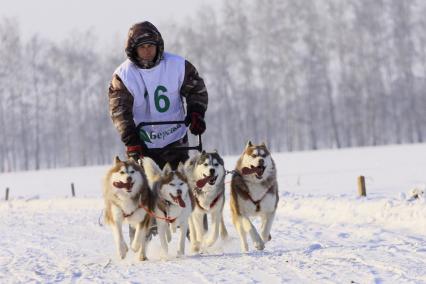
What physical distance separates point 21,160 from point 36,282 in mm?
44257

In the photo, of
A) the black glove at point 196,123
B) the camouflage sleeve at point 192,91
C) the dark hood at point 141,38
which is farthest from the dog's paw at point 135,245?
the dark hood at point 141,38

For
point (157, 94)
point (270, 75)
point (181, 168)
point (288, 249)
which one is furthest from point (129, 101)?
point (270, 75)

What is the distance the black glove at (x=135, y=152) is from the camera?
5262mm

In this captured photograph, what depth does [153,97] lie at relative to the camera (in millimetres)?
5469

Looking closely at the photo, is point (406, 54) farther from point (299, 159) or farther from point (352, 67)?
point (299, 159)

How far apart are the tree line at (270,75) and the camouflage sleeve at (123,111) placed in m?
30.6

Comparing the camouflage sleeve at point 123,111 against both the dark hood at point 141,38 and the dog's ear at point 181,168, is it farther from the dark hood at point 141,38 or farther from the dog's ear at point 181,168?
the dog's ear at point 181,168

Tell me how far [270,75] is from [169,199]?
103 ft

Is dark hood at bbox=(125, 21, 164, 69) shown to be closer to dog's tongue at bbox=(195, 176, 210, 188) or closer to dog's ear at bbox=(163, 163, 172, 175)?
dog's ear at bbox=(163, 163, 172, 175)

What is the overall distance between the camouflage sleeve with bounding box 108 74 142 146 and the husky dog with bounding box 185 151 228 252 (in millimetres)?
582

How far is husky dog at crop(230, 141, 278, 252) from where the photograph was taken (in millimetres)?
5539

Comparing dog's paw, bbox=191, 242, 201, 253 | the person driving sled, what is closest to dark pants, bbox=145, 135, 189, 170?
the person driving sled

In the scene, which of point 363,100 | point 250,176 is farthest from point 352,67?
point 250,176

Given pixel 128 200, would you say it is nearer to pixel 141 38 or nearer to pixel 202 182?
pixel 202 182
